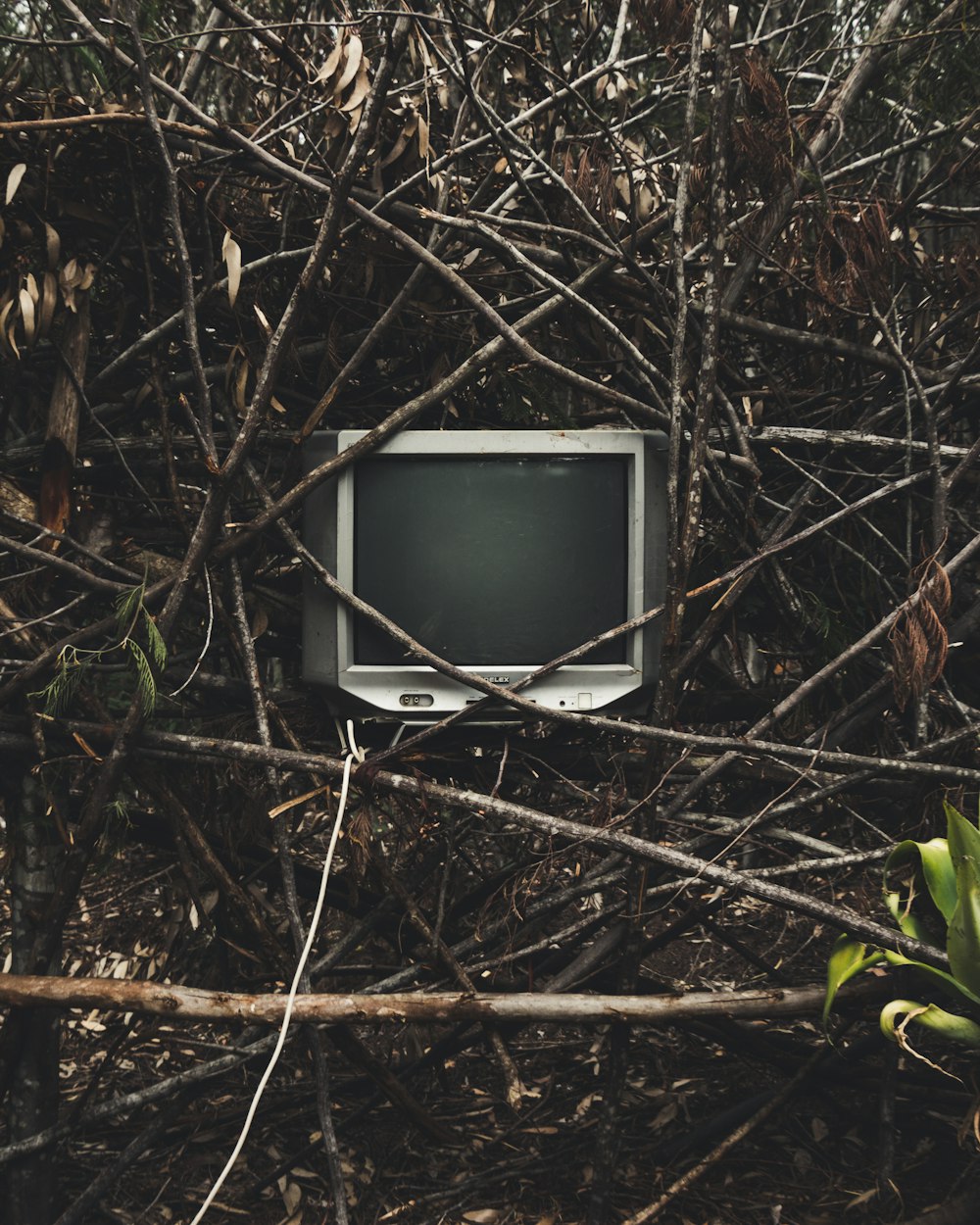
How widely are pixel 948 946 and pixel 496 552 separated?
1134 millimetres

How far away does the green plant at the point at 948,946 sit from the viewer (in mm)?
1687

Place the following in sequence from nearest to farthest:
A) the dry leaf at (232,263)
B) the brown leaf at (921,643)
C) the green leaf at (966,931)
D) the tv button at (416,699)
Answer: the green leaf at (966,931) → the brown leaf at (921,643) → the dry leaf at (232,263) → the tv button at (416,699)

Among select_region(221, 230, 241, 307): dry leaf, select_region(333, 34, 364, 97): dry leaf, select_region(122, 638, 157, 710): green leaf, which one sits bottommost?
select_region(122, 638, 157, 710): green leaf

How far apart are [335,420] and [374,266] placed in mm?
398

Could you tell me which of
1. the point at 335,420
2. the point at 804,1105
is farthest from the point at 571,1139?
the point at 335,420

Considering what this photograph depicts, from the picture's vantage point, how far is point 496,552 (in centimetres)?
228

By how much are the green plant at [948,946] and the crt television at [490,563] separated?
2.20 ft

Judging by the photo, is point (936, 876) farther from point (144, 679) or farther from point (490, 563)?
point (144, 679)

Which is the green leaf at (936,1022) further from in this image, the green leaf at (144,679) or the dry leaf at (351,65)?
the dry leaf at (351,65)

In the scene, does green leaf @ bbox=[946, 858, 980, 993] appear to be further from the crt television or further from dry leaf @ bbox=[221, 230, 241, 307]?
dry leaf @ bbox=[221, 230, 241, 307]

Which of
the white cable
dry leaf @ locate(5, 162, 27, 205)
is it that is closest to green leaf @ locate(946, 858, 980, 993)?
the white cable

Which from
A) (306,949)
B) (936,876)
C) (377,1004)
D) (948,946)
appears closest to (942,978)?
(948,946)

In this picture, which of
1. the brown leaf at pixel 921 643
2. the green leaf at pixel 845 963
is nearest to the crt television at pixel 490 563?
the brown leaf at pixel 921 643

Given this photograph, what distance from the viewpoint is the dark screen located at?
2.26 m
